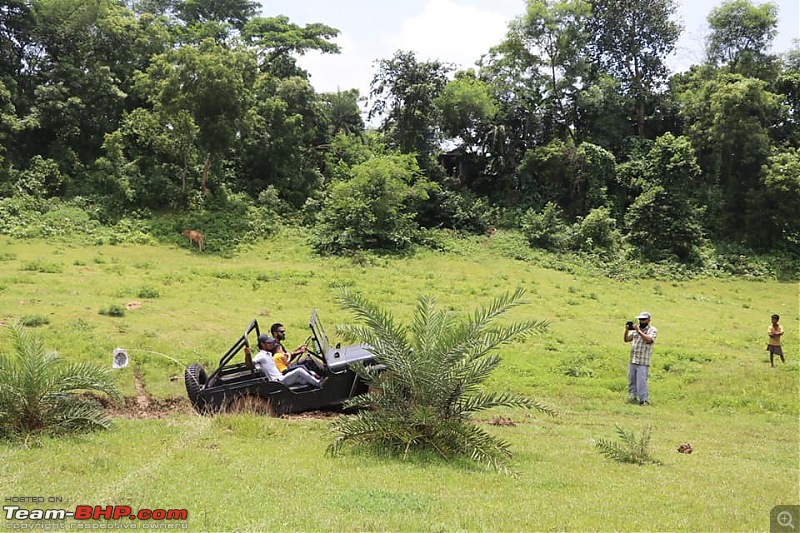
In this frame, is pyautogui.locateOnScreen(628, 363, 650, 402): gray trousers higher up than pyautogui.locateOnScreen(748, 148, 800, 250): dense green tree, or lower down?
lower down

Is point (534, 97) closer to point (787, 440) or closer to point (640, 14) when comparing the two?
point (640, 14)

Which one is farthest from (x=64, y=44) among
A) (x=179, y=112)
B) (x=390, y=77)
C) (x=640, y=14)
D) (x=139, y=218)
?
(x=640, y=14)

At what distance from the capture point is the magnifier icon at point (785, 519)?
504 cm

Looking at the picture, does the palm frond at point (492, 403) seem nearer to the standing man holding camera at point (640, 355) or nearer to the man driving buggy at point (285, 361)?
the man driving buggy at point (285, 361)

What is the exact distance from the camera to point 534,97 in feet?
139

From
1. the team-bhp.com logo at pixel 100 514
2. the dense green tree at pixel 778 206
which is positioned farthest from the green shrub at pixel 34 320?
the dense green tree at pixel 778 206

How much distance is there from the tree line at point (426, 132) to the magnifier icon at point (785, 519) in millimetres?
27109

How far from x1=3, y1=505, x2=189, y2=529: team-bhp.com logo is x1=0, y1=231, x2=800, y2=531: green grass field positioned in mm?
173

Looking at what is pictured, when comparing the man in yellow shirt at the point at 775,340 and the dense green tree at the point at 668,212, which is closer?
the man in yellow shirt at the point at 775,340

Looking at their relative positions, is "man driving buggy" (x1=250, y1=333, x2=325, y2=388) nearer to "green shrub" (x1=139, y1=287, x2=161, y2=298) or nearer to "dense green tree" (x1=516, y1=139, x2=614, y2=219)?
"green shrub" (x1=139, y1=287, x2=161, y2=298)

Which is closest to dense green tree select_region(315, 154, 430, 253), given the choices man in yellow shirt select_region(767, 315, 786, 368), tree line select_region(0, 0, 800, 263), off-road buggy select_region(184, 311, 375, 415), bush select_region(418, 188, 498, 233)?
tree line select_region(0, 0, 800, 263)

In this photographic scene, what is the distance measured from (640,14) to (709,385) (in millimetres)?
36016

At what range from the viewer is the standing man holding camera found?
11.8 metres

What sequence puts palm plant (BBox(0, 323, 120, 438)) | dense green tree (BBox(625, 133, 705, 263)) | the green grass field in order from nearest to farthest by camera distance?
1. the green grass field
2. palm plant (BBox(0, 323, 120, 438))
3. dense green tree (BBox(625, 133, 705, 263))
